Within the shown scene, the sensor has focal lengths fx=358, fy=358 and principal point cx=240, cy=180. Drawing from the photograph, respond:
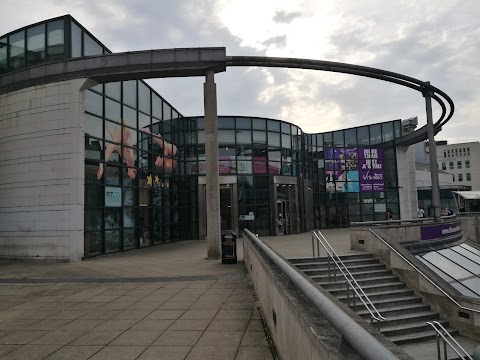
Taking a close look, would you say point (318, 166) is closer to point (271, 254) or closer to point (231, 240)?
point (231, 240)

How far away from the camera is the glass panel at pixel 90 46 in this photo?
55.0ft

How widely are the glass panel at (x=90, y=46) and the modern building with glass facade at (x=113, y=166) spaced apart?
2.2 inches

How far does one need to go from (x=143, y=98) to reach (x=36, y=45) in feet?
18.9

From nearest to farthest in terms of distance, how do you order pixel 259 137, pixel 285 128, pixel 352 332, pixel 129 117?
pixel 352 332
pixel 129 117
pixel 259 137
pixel 285 128

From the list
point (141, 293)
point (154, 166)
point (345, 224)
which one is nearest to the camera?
point (141, 293)

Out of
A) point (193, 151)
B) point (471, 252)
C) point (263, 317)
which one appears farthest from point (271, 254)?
point (193, 151)

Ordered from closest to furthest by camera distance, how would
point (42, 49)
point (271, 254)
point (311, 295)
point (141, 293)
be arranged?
point (311, 295), point (271, 254), point (141, 293), point (42, 49)

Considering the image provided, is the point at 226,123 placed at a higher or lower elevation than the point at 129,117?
higher

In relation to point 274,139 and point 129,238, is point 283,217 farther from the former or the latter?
point 129,238

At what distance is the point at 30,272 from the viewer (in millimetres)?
12742

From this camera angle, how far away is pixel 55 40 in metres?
16.1

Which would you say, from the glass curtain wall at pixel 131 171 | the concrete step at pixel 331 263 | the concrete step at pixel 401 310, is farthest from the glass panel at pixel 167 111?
the concrete step at pixel 401 310

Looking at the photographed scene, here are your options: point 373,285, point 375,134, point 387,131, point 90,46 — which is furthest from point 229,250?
point 387,131

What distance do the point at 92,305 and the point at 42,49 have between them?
531 inches
